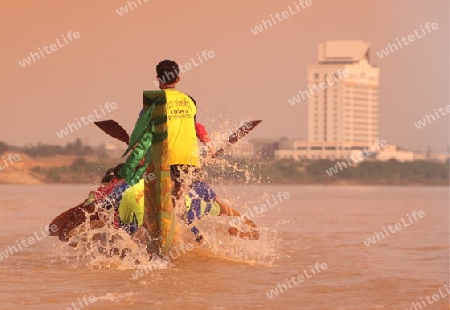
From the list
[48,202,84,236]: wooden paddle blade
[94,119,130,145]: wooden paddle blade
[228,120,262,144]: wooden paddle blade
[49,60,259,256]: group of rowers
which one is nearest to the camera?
[49,60,259,256]: group of rowers

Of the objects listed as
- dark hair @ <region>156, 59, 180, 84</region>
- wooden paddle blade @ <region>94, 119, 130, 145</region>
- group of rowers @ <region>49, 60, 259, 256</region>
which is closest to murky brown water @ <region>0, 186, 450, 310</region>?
group of rowers @ <region>49, 60, 259, 256</region>

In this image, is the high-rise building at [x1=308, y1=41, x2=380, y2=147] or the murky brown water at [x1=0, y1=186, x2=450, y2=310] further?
the high-rise building at [x1=308, y1=41, x2=380, y2=147]

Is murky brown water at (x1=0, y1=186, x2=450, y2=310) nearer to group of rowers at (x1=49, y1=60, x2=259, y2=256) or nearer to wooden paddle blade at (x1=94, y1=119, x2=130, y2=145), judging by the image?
group of rowers at (x1=49, y1=60, x2=259, y2=256)

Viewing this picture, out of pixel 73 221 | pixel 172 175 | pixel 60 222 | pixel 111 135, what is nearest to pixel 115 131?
pixel 111 135

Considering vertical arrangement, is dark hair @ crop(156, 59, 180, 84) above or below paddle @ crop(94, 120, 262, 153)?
above

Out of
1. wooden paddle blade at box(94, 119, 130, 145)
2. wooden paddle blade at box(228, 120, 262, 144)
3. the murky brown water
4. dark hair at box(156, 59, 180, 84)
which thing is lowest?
the murky brown water

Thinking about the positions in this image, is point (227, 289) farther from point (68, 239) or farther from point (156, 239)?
point (68, 239)

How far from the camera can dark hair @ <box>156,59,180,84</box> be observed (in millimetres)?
11516

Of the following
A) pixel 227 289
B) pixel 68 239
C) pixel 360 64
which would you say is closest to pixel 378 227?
pixel 68 239

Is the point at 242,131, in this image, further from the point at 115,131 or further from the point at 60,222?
the point at 60,222

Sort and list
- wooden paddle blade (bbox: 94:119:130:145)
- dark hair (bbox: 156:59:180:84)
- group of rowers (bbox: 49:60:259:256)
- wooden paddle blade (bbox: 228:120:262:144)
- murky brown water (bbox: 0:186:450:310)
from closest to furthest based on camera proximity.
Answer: murky brown water (bbox: 0:186:450:310) → group of rowers (bbox: 49:60:259:256) → dark hair (bbox: 156:59:180:84) → wooden paddle blade (bbox: 94:119:130:145) → wooden paddle blade (bbox: 228:120:262:144)

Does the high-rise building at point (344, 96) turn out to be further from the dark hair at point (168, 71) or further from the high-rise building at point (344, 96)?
Answer: the dark hair at point (168, 71)

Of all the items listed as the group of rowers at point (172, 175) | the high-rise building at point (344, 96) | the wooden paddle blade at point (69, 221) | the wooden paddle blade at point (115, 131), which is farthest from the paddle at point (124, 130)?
the high-rise building at point (344, 96)

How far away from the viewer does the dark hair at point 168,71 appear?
11516mm
